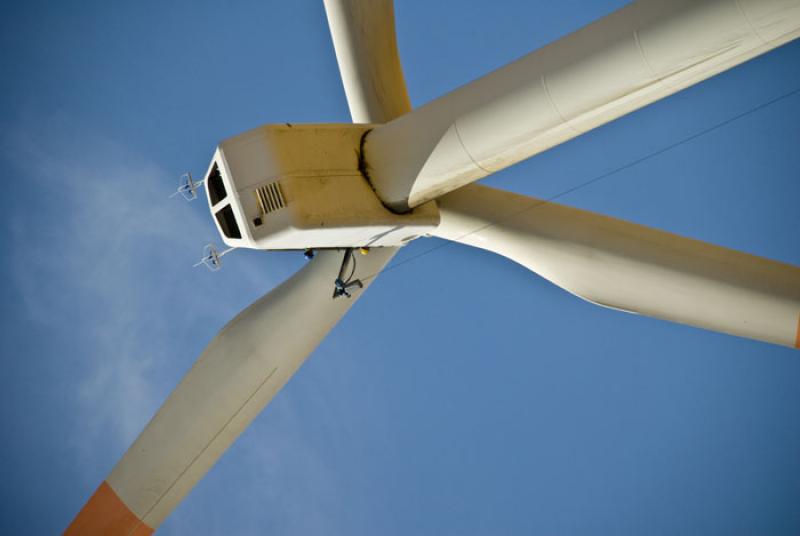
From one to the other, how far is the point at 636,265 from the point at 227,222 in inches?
153

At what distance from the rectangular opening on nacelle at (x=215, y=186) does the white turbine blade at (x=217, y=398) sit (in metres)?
1.36

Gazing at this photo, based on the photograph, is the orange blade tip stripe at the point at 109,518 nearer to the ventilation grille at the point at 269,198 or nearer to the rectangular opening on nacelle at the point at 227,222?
the rectangular opening on nacelle at the point at 227,222

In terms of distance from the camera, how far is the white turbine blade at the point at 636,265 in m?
8.12

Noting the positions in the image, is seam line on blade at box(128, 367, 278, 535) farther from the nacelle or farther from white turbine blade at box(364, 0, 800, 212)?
white turbine blade at box(364, 0, 800, 212)

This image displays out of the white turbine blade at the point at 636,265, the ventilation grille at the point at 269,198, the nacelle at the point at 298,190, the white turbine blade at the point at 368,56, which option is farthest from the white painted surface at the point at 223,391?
the white turbine blade at the point at 368,56

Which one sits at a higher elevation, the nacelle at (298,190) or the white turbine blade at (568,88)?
the white turbine blade at (568,88)

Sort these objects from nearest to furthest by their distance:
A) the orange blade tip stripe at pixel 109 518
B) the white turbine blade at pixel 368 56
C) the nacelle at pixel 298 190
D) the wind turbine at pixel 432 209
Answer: the wind turbine at pixel 432 209 → the nacelle at pixel 298 190 → the orange blade tip stripe at pixel 109 518 → the white turbine blade at pixel 368 56

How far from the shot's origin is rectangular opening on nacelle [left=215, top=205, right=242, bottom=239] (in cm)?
841

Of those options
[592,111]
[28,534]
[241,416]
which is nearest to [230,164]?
[241,416]

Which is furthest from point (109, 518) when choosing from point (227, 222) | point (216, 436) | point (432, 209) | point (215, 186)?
point (432, 209)

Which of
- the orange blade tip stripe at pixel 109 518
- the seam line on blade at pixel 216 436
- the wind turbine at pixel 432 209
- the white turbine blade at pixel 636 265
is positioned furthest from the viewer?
the orange blade tip stripe at pixel 109 518

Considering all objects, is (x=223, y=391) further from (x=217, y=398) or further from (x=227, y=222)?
(x=227, y=222)

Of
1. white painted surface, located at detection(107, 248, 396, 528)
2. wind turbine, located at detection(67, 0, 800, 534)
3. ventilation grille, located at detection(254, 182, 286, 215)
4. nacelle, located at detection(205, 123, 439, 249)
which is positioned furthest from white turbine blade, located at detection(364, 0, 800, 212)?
white painted surface, located at detection(107, 248, 396, 528)

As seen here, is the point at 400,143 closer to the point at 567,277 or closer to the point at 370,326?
the point at 567,277
